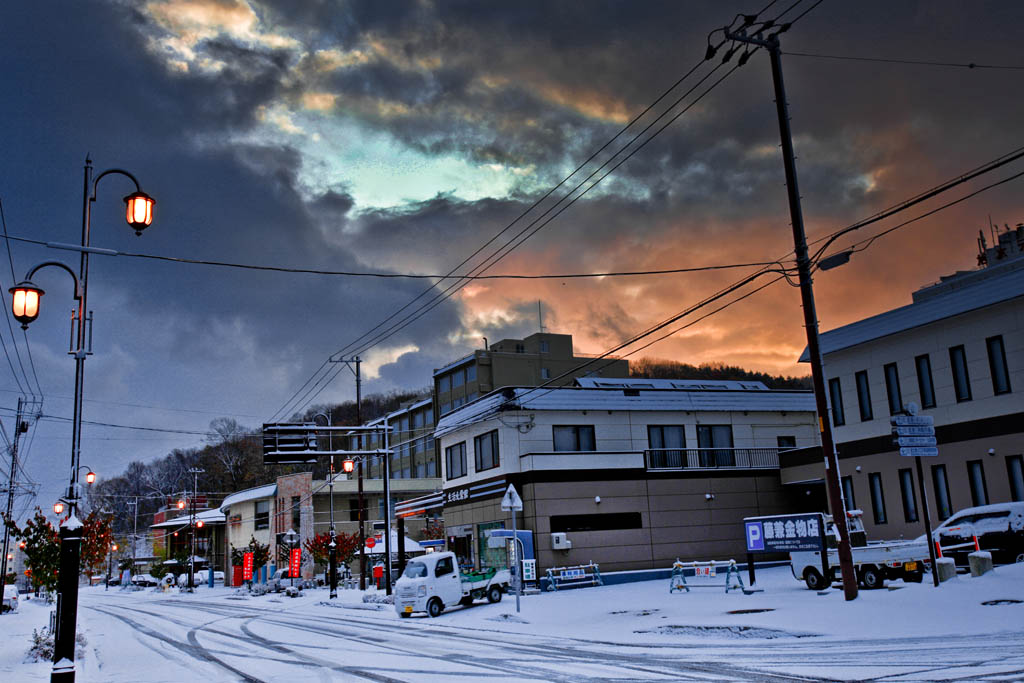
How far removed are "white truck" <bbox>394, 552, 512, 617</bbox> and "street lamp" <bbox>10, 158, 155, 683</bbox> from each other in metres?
15.5

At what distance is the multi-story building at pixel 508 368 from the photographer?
9262 cm

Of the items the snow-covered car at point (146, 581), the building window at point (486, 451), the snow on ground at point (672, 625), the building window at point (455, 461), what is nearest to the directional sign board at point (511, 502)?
the snow on ground at point (672, 625)

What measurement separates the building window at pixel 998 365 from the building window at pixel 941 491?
3808 mm

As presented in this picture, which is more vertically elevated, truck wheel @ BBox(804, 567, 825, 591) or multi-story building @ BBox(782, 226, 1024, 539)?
multi-story building @ BBox(782, 226, 1024, 539)

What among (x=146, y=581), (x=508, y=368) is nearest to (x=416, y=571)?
(x=508, y=368)

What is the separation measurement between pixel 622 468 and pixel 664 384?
12.0m

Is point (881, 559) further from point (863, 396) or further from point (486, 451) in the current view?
point (486, 451)

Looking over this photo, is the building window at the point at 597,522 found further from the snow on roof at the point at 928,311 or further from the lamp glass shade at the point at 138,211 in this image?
the lamp glass shade at the point at 138,211

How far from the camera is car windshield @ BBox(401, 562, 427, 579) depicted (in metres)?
→ 30.6

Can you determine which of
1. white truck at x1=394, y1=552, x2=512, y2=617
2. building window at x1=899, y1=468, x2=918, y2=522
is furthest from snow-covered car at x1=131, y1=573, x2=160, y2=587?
building window at x1=899, y1=468, x2=918, y2=522

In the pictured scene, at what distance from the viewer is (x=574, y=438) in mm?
41000

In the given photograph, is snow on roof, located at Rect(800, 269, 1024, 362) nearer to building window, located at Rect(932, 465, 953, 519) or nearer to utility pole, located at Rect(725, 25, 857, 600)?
building window, located at Rect(932, 465, 953, 519)

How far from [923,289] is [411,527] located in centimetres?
4885

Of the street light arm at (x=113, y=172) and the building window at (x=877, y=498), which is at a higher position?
the street light arm at (x=113, y=172)
